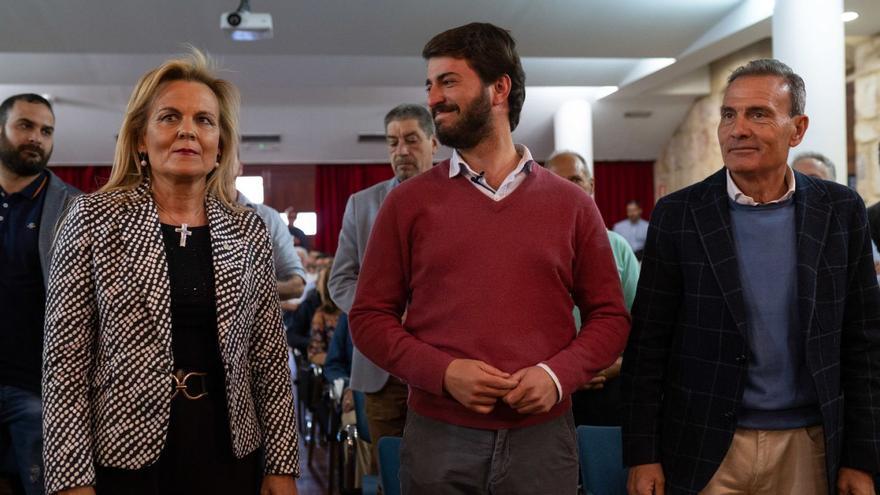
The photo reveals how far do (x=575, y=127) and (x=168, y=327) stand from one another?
939cm

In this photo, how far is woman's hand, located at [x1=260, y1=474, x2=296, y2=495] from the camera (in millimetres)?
1752

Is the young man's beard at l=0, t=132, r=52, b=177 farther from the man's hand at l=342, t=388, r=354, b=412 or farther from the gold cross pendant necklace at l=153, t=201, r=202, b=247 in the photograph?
the man's hand at l=342, t=388, r=354, b=412

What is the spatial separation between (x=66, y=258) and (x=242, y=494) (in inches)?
22.3

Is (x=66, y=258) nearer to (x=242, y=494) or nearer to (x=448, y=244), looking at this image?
(x=242, y=494)

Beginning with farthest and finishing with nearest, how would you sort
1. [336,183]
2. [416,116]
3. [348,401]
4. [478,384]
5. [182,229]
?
[336,183] < [348,401] < [416,116] < [182,229] < [478,384]

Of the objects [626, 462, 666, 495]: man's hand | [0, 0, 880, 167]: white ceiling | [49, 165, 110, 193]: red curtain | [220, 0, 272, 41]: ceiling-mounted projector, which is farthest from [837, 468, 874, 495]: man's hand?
[49, 165, 110, 193]: red curtain

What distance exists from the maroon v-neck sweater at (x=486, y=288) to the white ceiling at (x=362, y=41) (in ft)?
15.4

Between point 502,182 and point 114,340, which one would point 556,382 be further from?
point 114,340

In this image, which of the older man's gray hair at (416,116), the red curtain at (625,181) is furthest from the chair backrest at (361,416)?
the red curtain at (625,181)

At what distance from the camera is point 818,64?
522 centimetres

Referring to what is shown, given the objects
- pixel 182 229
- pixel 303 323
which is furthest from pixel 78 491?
pixel 303 323

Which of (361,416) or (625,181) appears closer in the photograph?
(361,416)

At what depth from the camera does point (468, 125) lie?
5.49ft

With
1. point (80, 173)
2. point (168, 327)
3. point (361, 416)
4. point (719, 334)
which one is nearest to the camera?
point (168, 327)
